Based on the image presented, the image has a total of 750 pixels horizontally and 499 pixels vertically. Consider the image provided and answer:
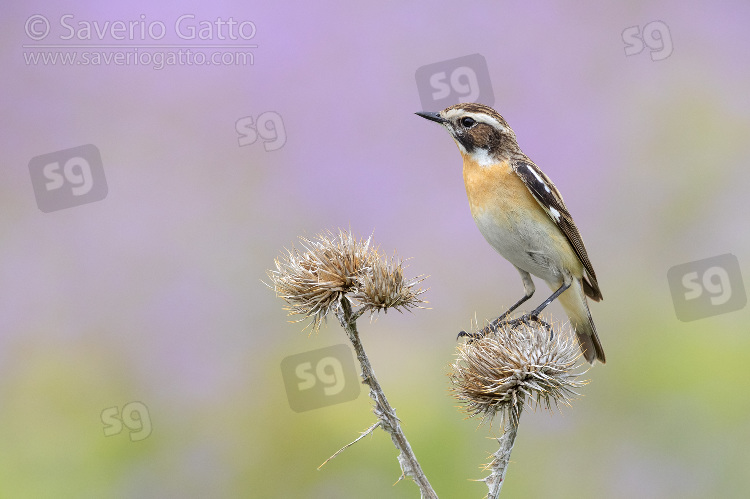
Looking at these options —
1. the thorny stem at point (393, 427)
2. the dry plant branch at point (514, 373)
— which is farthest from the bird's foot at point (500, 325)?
the thorny stem at point (393, 427)

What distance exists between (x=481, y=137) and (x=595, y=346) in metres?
1.16

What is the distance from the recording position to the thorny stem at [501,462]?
2357 millimetres

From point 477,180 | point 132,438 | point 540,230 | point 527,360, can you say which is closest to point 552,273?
point 540,230

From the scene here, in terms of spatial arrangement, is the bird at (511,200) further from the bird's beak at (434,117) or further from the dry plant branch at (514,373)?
the dry plant branch at (514,373)

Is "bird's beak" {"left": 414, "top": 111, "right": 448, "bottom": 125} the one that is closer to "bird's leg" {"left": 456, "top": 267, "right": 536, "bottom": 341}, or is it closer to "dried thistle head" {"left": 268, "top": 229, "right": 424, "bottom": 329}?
"dried thistle head" {"left": 268, "top": 229, "right": 424, "bottom": 329}

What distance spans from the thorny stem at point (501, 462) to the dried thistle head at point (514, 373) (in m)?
0.03

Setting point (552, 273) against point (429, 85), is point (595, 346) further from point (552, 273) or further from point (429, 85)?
point (429, 85)

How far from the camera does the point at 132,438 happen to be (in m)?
4.60

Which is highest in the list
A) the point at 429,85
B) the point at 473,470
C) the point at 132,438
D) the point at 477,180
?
the point at 429,85

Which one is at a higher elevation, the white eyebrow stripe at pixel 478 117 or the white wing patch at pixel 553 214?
the white eyebrow stripe at pixel 478 117

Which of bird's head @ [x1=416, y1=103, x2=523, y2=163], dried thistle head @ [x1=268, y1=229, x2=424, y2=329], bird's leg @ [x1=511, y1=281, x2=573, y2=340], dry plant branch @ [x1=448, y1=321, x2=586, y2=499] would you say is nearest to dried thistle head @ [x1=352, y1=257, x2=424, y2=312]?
dried thistle head @ [x1=268, y1=229, x2=424, y2=329]

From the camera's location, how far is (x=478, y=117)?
11.1 ft

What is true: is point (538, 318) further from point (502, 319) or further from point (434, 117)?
point (434, 117)

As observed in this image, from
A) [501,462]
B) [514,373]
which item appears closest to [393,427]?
[501,462]
